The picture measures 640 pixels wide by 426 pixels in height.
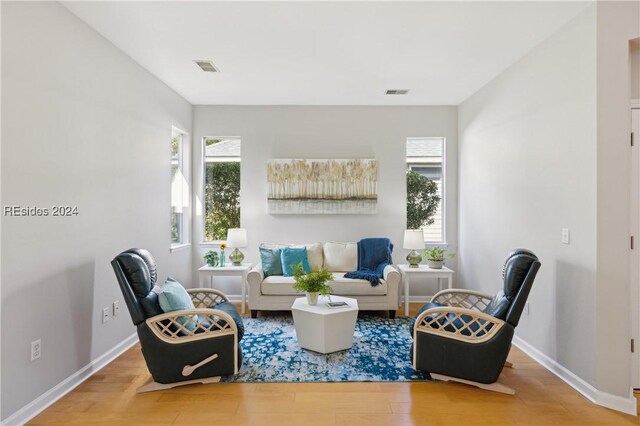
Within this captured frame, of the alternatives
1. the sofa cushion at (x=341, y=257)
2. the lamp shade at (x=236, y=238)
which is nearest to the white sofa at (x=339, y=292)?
the sofa cushion at (x=341, y=257)

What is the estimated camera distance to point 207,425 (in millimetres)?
2357

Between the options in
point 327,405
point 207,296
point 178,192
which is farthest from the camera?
point 178,192

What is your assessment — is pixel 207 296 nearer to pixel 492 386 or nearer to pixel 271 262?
pixel 271 262

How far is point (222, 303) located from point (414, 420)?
2.04 m

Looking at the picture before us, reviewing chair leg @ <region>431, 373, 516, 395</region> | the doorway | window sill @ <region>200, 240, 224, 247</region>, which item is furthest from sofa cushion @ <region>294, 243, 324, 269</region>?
the doorway

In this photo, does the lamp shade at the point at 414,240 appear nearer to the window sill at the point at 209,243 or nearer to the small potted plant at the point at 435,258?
the small potted plant at the point at 435,258

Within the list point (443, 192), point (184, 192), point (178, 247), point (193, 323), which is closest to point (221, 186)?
point (184, 192)

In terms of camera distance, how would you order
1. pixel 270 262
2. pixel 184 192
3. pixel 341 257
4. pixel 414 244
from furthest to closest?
pixel 184 192 < pixel 341 257 < pixel 414 244 < pixel 270 262

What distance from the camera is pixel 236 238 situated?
4957mm

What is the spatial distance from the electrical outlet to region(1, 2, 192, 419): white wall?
0.04 m

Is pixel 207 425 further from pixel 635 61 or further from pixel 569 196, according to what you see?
pixel 635 61

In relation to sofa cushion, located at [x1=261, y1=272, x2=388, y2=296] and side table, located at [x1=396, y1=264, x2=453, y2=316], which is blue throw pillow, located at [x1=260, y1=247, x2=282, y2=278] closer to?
sofa cushion, located at [x1=261, y1=272, x2=388, y2=296]

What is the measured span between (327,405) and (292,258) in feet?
7.89

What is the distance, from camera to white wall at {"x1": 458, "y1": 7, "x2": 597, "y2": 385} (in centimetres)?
274
